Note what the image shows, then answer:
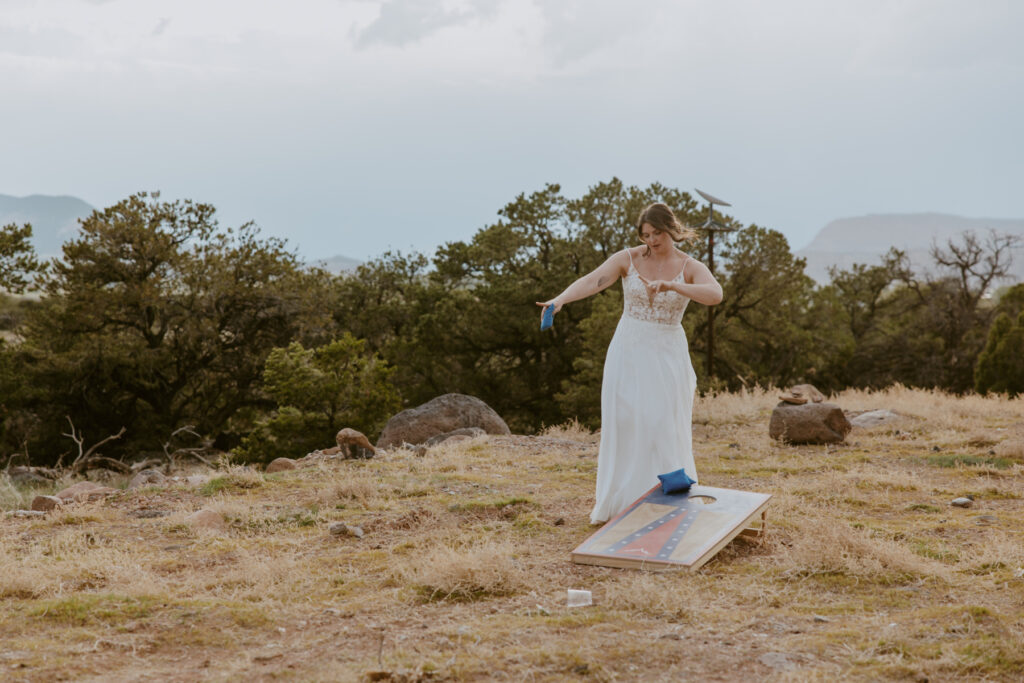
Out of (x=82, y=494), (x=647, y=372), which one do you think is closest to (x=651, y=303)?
(x=647, y=372)

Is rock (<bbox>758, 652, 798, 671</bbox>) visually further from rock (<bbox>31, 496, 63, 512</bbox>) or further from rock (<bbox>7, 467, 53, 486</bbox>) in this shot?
rock (<bbox>7, 467, 53, 486</bbox>)

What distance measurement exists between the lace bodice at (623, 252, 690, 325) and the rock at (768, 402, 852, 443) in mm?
5704

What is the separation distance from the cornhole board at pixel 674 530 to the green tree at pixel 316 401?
569 inches

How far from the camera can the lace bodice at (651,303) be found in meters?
7.25

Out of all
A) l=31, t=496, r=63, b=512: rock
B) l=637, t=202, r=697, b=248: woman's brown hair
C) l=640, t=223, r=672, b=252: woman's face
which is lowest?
l=31, t=496, r=63, b=512: rock

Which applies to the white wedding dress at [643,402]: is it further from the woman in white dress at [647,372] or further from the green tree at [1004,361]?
the green tree at [1004,361]

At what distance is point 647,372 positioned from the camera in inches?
287

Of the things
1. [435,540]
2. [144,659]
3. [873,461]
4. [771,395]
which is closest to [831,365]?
Result: [771,395]

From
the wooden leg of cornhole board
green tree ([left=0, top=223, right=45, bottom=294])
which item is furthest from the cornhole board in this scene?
green tree ([left=0, top=223, right=45, bottom=294])

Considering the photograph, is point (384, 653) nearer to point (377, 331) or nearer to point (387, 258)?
point (377, 331)

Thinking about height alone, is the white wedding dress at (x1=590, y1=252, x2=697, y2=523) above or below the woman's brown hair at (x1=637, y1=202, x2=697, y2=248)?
below

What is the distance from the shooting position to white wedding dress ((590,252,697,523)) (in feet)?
23.8

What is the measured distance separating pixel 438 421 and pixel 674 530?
8.08m

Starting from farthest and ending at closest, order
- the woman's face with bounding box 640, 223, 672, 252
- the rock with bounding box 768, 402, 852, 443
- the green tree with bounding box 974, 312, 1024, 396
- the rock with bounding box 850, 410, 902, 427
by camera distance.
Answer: the green tree with bounding box 974, 312, 1024, 396
the rock with bounding box 850, 410, 902, 427
the rock with bounding box 768, 402, 852, 443
the woman's face with bounding box 640, 223, 672, 252
